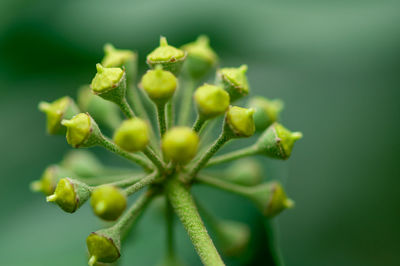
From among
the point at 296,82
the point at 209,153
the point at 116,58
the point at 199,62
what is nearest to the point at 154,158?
the point at 209,153

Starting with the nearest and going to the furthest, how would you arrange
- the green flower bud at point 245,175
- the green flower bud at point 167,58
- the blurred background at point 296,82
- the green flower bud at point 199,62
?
the green flower bud at point 167,58, the green flower bud at point 199,62, the green flower bud at point 245,175, the blurred background at point 296,82

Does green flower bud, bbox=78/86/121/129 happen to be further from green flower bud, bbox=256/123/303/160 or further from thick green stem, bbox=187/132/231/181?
green flower bud, bbox=256/123/303/160

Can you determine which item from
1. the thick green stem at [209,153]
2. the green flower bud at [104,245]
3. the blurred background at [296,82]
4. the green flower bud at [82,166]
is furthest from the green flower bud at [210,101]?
the blurred background at [296,82]

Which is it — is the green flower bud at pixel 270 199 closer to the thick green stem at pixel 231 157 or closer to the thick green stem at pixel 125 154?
the thick green stem at pixel 231 157

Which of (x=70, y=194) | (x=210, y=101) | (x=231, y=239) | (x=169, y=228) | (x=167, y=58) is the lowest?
(x=231, y=239)

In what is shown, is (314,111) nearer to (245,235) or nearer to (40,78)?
(245,235)

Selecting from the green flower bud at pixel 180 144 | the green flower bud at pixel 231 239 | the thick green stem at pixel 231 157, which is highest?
the green flower bud at pixel 180 144

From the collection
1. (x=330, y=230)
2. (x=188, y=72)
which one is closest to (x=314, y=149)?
(x=330, y=230)

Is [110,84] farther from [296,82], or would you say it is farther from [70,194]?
[296,82]
